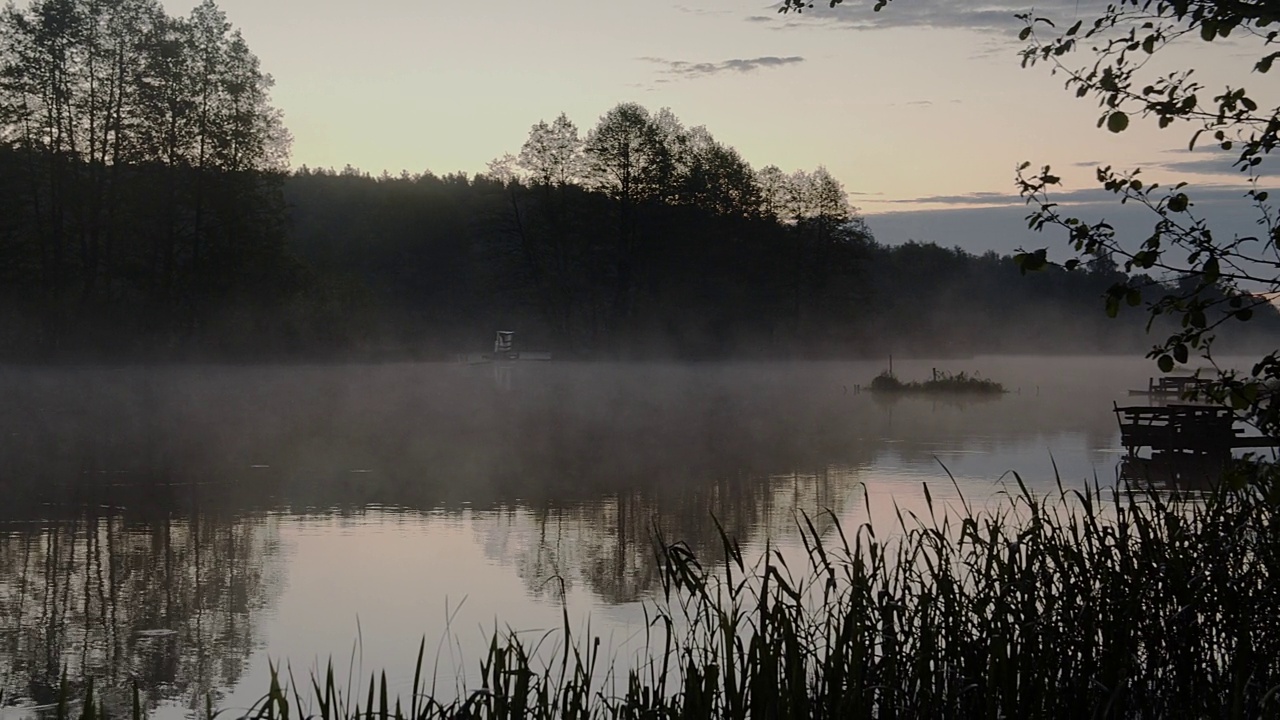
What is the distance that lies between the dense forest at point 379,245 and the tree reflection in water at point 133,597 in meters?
6.23

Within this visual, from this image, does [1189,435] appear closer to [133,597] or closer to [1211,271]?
[133,597]

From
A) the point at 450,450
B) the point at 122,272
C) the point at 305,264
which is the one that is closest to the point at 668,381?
the point at 305,264

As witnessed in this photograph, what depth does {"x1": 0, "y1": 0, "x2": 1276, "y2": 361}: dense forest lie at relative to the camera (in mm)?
47125

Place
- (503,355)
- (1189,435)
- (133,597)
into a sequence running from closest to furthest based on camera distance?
(133,597)
(1189,435)
(503,355)

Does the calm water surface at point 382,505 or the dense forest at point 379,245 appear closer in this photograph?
the calm water surface at point 382,505

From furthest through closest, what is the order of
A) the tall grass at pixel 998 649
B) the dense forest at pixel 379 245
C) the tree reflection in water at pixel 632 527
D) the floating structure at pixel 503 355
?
1. the floating structure at pixel 503 355
2. the dense forest at pixel 379 245
3. the tree reflection in water at pixel 632 527
4. the tall grass at pixel 998 649

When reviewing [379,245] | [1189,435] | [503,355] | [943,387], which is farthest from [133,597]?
[379,245]

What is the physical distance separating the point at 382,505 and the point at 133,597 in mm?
6135

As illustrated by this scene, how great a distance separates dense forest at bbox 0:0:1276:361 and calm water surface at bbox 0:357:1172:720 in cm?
529

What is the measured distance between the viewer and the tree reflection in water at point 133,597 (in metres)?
8.40

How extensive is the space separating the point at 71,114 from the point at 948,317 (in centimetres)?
10306

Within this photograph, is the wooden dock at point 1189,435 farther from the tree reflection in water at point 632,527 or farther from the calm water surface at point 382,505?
the tree reflection in water at point 632,527

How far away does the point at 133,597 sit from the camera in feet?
35.5

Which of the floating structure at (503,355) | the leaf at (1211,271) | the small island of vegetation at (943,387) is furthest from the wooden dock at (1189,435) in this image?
the floating structure at (503,355)
